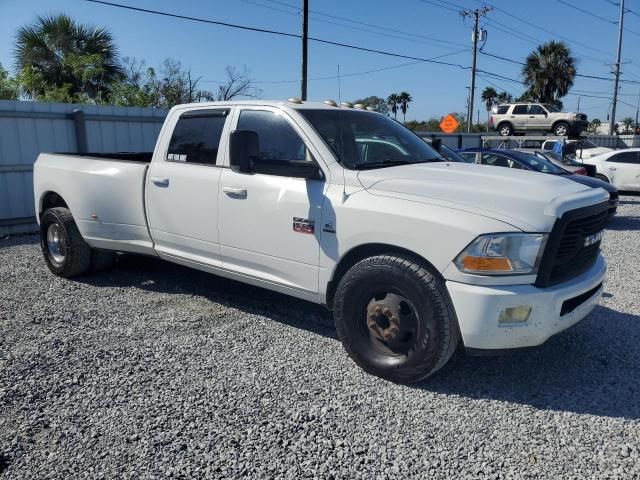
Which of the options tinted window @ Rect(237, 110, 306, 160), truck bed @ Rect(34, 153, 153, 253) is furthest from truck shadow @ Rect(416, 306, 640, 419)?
truck bed @ Rect(34, 153, 153, 253)

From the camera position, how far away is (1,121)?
948cm

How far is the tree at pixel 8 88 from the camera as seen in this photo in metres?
19.9

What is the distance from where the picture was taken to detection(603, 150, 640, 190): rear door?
16.1 meters

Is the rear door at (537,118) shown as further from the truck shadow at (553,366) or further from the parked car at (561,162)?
the truck shadow at (553,366)

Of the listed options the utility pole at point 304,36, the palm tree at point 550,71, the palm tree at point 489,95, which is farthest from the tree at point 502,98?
the utility pole at point 304,36

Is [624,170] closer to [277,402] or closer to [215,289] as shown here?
[215,289]

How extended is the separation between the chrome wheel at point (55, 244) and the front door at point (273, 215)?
2607mm

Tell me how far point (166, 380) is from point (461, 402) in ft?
6.38

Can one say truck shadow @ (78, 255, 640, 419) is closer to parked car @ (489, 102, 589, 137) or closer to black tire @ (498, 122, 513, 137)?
parked car @ (489, 102, 589, 137)

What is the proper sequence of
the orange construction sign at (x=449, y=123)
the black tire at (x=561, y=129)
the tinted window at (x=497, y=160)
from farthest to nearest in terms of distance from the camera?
the black tire at (x=561, y=129)
the orange construction sign at (x=449, y=123)
the tinted window at (x=497, y=160)

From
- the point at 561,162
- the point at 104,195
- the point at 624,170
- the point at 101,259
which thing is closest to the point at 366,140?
the point at 104,195

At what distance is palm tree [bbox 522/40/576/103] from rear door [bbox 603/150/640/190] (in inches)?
1207

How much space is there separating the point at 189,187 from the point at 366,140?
5.17 feet

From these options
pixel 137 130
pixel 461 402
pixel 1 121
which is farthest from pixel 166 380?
pixel 137 130
